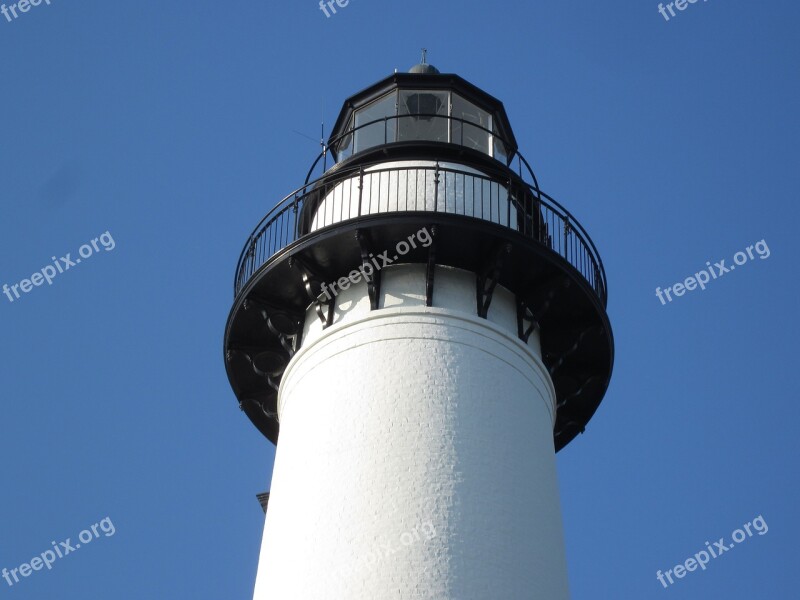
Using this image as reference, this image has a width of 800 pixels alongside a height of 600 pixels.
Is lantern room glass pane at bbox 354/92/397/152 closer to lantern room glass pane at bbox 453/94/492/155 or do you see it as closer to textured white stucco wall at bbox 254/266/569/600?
lantern room glass pane at bbox 453/94/492/155

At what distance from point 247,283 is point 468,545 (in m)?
6.22

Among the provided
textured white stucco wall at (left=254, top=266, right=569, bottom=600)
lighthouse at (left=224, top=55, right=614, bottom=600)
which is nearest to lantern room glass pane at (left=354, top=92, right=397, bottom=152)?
lighthouse at (left=224, top=55, right=614, bottom=600)

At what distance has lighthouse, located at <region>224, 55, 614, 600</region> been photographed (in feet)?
61.7

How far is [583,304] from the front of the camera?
22.5 metres

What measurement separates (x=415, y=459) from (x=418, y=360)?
1.80 m

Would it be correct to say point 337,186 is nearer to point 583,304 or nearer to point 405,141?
point 405,141

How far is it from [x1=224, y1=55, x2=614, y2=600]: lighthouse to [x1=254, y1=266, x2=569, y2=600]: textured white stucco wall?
0.03 meters

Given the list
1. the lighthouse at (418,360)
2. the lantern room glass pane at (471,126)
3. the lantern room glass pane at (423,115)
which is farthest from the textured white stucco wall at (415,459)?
the lantern room glass pane at (471,126)

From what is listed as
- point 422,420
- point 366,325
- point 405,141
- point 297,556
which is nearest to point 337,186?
point 405,141

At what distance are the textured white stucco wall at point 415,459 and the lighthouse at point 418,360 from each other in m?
0.03

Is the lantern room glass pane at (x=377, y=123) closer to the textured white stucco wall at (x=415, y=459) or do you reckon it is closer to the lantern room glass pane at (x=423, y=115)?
the lantern room glass pane at (x=423, y=115)

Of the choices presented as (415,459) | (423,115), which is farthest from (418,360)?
(423,115)

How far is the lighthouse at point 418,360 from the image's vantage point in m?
18.8

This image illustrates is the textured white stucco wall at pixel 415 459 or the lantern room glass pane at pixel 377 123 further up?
the lantern room glass pane at pixel 377 123
